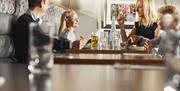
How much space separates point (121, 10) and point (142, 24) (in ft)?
1.38

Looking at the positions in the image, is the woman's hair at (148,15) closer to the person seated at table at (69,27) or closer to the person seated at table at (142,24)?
the person seated at table at (142,24)

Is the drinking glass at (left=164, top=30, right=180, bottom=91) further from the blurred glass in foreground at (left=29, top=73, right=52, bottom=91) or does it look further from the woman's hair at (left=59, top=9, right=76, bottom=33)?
the woman's hair at (left=59, top=9, right=76, bottom=33)

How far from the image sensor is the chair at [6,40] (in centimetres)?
217

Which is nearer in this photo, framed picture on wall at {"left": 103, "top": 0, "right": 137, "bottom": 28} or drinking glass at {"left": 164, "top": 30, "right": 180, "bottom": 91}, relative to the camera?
drinking glass at {"left": 164, "top": 30, "right": 180, "bottom": 91}

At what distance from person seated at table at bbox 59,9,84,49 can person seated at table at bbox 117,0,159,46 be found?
578 mm

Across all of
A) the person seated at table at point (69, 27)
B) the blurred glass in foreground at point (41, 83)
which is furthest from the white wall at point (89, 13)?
the blurred glass in foreground at point (41, 83)

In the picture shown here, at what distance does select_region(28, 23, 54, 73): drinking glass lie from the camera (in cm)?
68

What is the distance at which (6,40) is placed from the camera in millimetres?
2266

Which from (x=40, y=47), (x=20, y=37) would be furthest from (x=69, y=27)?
(x=40, y=47)

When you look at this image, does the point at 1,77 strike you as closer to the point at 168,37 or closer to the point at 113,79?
the point at 113,79

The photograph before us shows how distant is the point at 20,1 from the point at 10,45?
1778 mm

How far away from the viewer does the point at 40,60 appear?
69 cm

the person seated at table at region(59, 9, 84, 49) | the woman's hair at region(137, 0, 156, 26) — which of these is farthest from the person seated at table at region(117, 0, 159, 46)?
the person seated at table at region(59, 9, 84, 49)

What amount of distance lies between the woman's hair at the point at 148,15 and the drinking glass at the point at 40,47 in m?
3.40
